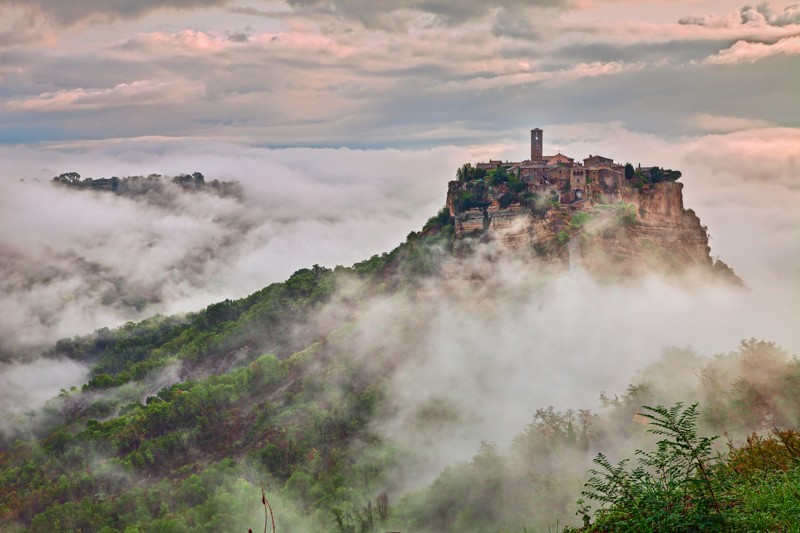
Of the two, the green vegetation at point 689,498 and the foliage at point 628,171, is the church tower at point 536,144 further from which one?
the green vegetation at point 689,498

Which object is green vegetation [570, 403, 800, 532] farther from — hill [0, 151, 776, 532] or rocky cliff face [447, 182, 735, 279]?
rocky cliff face [447, 182, 735, 279]

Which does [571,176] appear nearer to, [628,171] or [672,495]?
[628,171]

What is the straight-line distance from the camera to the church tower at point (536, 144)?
266 ft

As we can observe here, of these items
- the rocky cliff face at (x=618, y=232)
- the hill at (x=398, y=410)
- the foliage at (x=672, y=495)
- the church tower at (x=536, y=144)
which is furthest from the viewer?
the church tower at (x=536, y=144)

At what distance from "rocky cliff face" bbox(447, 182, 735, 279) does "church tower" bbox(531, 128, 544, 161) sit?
784cm

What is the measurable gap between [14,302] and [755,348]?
17191 cm

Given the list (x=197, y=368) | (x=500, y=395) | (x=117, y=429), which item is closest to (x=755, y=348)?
(x=500, y=395)

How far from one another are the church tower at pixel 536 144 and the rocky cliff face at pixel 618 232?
7.84 meters

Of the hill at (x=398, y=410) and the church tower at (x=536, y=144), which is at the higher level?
the church tower at (x=536, y=144)

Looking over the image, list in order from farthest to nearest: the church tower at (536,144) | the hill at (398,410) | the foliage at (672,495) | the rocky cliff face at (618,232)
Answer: the church tower at (536,144), the rocky cliff face at (618,232), the hill at (398,410), the foliage at (672,495)

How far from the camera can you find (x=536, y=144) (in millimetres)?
81375

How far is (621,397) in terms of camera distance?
5819 centimetres

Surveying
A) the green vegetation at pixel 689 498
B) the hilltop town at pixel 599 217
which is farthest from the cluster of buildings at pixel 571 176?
the green vegetation at pixel 689 498

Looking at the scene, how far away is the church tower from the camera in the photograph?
8117 centimetres
